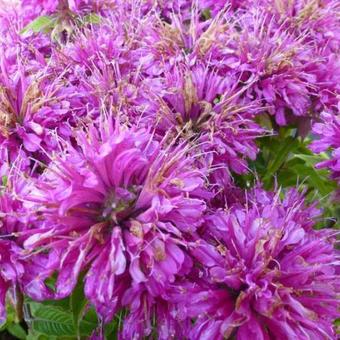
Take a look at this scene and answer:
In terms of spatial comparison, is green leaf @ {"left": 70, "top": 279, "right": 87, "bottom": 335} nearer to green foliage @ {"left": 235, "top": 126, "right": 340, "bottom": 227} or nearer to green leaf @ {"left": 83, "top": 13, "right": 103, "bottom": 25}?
green foliage @ {"left": 235, "top": 126, "right": 340, "bottom": 227}

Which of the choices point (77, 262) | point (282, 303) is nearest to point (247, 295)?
point (282, 303)

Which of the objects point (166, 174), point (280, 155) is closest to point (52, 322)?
point (166, 174)

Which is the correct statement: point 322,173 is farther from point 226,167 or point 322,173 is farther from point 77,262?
point 77,262

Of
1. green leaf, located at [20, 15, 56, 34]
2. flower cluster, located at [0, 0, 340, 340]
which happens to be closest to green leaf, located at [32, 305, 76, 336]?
flower cluster, located at [0, 0, 340, 340]

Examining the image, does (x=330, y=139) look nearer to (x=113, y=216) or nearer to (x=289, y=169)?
(x=289, y=169)

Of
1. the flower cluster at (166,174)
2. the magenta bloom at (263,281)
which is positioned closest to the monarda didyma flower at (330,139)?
the flower cluster at (166,174)

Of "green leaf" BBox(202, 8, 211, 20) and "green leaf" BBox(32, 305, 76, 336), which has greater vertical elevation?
"green leaf" BBox(202, 8, 211, 20)

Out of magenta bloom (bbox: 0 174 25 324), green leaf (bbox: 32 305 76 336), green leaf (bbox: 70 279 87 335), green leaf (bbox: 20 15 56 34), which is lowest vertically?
green leaf (bbox: 32 305 76 336)
